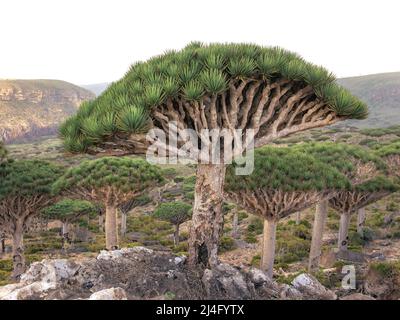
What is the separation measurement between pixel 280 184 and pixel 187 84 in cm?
530

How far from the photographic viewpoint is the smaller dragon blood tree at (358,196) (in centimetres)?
1719

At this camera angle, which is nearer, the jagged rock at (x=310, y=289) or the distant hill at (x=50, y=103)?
the jagged rock at (x=310, y=289)

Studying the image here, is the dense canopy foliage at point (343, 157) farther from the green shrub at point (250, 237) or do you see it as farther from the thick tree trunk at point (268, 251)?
the green shrub at point (250, 237)

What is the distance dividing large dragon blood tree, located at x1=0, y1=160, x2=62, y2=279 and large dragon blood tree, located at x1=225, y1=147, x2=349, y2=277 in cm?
893

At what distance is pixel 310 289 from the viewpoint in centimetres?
787

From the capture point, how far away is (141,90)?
6.30 m

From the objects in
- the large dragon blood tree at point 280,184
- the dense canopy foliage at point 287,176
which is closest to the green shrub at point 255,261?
the large dragon blood tree at point 280,184

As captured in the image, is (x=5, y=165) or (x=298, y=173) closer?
(x=298, y=173)

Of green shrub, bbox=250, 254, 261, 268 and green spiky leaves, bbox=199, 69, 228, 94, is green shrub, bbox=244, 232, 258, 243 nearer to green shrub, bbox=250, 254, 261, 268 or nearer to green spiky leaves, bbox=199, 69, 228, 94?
green shrub, bbox=250, 254, 261, 268

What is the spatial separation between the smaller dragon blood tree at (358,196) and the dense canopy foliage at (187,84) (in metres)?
11.3

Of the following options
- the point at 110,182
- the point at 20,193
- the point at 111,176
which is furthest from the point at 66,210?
the point at 111,176
